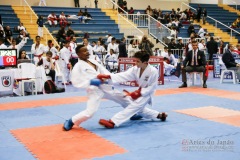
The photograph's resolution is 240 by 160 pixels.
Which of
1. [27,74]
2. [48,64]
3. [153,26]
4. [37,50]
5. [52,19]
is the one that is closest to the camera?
[27,74]

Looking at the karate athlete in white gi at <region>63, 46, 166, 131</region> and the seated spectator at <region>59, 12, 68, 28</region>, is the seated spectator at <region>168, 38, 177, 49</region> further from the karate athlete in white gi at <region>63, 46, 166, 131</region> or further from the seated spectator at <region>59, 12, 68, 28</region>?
the karate athlete in white gi at <region>63, 46, 166, 131</region>

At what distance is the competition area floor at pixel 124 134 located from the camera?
4434mm

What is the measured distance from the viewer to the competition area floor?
4434 millimetres

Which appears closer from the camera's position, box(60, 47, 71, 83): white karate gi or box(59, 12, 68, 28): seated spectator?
box(60, 47, 71, 83): white karate gi

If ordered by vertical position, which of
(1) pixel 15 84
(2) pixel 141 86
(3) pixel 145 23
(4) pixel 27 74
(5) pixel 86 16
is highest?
(5) pixel 86 16

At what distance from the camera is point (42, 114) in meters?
7.01

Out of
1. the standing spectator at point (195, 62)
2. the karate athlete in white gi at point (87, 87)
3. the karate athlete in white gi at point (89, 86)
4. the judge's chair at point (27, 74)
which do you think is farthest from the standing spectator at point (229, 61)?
the karate athlete in white gi at point (87, 87)

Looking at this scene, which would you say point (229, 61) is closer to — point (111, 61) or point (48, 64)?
point (111, 61)

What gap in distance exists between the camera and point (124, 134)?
5391 millimetres

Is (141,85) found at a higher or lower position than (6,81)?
higher

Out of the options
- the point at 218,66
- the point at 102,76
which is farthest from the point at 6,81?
the point at 218,66

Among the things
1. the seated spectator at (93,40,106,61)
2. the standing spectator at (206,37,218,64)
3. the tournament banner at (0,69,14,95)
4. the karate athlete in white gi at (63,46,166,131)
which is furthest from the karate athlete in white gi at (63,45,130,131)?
the standing spectator at (206,37,218,64)

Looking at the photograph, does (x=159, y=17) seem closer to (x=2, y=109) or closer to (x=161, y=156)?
(x=2, y=109)

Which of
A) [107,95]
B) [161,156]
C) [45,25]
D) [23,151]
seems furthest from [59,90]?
[45,25]
